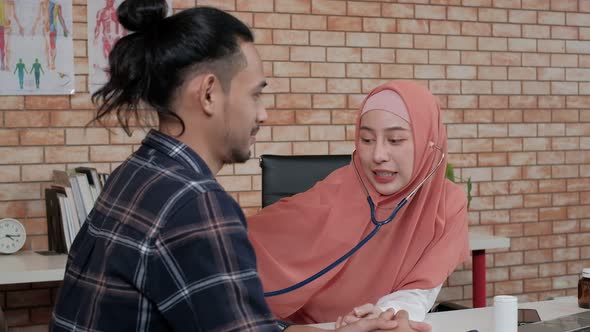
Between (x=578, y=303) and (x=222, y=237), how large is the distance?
3.96ft

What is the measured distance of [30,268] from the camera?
262cm

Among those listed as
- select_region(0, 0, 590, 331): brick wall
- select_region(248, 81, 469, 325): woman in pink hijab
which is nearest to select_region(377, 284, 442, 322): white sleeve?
select_region(248, 81, 469, 325): woman in pink hijab

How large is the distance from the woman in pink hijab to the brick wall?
1317 millimetres

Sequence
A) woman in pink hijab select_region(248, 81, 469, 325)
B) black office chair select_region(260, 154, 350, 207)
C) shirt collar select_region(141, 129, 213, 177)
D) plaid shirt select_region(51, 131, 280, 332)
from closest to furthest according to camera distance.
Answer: plaid shirt select_region(51, 131, 280, 332) < shirt collar select_region(141, 129, 213, 177) < woman in pink hijab select_region(248, 81, 469, 325) < black office chair select_region(260, 154, 350, 207)

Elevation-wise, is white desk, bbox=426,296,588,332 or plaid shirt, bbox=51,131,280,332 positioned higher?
plaid shirt, bbox=51,131,280,332

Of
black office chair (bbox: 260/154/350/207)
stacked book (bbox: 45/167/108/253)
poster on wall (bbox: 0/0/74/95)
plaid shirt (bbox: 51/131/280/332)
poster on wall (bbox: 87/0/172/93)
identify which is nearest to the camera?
plaid shirt (bbox: 51/131/280/332)

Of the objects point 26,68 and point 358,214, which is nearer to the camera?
point 358,214

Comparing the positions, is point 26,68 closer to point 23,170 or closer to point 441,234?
point 23,170

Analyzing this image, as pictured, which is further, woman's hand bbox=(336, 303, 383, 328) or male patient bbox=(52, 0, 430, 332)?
woman's hand bbox=(336, 303, 383, 328)

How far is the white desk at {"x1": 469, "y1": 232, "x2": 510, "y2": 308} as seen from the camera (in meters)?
3.06

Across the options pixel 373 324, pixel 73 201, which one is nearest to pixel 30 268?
pixel 73 201

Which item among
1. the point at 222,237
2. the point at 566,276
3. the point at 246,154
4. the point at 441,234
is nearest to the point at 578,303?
the point at 441,234

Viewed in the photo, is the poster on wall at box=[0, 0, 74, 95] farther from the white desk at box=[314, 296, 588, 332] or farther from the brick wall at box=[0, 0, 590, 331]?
the white desk at box=[314, 296, 588, 332]

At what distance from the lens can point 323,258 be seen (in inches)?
81.0
